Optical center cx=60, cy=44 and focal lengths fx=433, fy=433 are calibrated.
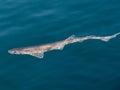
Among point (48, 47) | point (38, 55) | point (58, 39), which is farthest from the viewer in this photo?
point (58, 39)

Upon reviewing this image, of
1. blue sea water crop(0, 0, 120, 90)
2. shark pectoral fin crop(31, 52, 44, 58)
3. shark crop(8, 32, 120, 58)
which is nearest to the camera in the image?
blue sea water crop(0, 0, 120, 90)

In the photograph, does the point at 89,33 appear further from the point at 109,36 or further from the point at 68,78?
the point at 68,78

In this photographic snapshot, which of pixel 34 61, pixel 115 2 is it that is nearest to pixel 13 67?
pixel 34 61

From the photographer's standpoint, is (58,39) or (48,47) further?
(58,39)

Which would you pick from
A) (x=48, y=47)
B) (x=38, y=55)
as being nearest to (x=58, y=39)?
(x=48, y=47)

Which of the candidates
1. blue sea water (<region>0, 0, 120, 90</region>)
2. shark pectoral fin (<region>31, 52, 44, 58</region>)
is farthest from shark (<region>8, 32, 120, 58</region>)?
blue sea water (<region>0, 0, 120, 90</region>)

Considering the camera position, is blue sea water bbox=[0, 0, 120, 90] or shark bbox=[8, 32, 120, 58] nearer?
blue sea water bbox=[0, 0, 120, 90]

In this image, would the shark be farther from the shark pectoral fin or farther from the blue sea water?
the blue sea water


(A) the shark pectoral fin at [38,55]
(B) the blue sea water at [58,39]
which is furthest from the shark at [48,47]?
(B) the blue sea water at [58,39]

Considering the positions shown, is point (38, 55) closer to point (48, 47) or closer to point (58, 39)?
point (48, 47)
